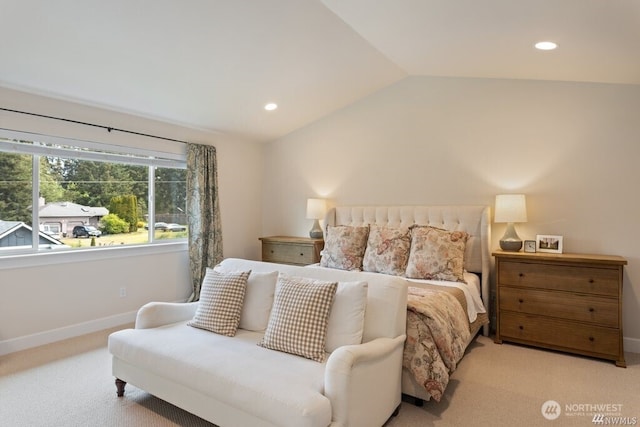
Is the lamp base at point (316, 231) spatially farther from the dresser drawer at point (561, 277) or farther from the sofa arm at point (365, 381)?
the sofa arm at point (365, 381)

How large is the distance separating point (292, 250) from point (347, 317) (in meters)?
2.79

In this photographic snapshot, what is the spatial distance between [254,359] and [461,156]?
318 centimetres

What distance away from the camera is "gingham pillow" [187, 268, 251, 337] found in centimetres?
249

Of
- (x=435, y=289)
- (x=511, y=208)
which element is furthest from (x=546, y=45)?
(x=435, y=289)

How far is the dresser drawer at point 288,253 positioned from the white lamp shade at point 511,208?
2189 mm

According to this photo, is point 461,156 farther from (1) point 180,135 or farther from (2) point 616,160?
(1) point 180,135

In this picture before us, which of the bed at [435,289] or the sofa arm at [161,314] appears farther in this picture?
the sofa arm at [161,314]

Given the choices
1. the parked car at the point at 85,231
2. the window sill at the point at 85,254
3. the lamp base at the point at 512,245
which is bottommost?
the window sill at the point at 85,254

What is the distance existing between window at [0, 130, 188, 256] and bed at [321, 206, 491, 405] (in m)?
2.06

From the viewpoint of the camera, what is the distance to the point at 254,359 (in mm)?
2061

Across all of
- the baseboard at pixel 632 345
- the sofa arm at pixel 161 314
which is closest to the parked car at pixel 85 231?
the sofa arm at pixel 161 314

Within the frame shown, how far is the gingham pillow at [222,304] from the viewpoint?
98.2 inches

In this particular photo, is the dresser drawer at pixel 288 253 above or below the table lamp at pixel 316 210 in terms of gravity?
below

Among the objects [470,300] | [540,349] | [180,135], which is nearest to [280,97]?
[180,135]
